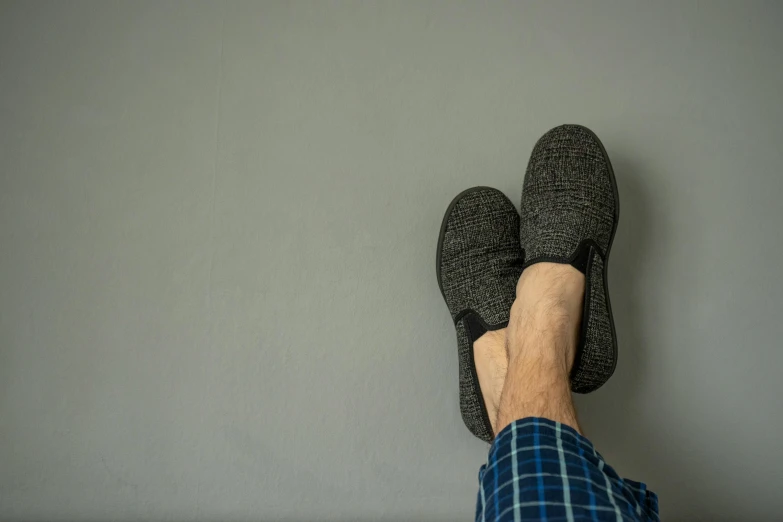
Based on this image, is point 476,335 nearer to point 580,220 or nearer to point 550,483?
point 580,220

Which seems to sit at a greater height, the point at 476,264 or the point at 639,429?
the point at 476,264

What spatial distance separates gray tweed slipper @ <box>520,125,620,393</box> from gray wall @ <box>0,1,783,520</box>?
8 centimetres

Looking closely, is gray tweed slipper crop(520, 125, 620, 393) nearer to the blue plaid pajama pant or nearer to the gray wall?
the gray wall

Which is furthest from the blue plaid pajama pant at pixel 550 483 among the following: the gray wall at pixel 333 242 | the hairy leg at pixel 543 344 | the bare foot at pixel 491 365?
the gray wall at pixel 333 242

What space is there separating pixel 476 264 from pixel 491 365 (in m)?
0.16

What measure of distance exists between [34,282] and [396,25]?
718mm

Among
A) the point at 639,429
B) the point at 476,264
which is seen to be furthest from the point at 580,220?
the point at 639,429

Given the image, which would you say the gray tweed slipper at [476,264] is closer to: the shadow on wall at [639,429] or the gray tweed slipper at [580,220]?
the gray tweed slipper at [580,220]

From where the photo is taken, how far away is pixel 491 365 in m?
0.82

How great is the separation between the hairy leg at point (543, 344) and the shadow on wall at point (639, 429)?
0.15 m

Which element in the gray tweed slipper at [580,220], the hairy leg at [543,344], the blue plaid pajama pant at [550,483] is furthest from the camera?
the gray tweed slipper at [580,220]

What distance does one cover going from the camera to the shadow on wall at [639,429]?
89 centimetres

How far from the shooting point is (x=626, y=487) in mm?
578

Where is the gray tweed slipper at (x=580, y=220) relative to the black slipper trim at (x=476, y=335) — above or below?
above
